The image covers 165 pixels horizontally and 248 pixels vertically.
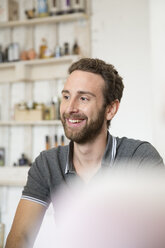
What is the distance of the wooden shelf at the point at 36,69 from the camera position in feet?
9.67

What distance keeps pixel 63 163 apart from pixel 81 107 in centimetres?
27

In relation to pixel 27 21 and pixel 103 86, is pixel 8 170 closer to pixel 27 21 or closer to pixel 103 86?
pixel 27 21

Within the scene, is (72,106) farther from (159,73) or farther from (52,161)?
(159,73)

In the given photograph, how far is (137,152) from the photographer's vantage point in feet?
4.38

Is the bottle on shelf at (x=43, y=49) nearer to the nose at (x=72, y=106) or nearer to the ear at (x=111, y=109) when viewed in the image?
the ear at (x=111, y=109)

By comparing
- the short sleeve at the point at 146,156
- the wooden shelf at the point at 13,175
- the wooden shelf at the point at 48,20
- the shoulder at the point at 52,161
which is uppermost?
the wooden shelf at the point at 48,20

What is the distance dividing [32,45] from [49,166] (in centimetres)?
200

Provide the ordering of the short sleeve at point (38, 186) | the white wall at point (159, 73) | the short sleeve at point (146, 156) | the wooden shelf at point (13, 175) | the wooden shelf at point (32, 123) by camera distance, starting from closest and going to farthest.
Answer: the short sleeve at point (146, 156), the short sleeve at point (38, 186), the white wall at point (159, 73), the wooden shelf at point (13, 175), the wooden shelf at point (32, 123)

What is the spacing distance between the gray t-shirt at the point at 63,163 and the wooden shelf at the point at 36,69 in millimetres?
1580

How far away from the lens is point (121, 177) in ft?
4.28

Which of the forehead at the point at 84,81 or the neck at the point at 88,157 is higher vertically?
the forehead at the point at 84,81

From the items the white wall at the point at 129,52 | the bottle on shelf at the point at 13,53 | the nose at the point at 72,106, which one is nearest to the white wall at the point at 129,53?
the white wall at the point at 129,52

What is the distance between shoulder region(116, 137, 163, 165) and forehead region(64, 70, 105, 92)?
0.26m

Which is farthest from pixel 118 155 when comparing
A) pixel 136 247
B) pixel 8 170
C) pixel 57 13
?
pixel 57 13
